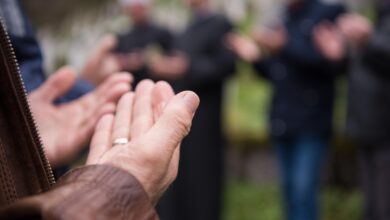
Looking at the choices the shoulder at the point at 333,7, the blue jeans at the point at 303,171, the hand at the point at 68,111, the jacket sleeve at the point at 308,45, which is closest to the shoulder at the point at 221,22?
the jacket sleeve at the point at 308,45

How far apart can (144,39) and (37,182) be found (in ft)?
12.9

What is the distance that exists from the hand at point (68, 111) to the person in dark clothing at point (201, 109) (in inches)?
116

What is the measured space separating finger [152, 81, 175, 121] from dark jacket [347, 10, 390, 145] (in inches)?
91.5

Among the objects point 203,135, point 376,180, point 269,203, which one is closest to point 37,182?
point 376,180

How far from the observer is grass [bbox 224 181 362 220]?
5242 millimetres

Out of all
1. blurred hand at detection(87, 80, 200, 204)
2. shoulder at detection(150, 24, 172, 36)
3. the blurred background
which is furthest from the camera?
the blurred background

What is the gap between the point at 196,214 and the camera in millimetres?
4777

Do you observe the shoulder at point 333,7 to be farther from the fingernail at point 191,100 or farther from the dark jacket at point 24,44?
the fingernail at point 191,100

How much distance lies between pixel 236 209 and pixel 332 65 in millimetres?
1865

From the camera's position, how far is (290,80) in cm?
423

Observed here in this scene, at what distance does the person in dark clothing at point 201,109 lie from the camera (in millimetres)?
4570

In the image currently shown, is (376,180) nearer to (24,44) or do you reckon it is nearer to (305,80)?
(305,80)

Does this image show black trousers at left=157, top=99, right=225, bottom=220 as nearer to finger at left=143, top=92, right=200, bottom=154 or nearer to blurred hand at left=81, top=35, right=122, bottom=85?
blurred hand at left=81, top=35, right=122, bottom=85

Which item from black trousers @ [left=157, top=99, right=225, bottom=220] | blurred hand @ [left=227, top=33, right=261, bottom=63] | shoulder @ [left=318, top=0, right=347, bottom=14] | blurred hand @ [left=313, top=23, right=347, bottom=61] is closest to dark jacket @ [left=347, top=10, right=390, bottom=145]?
blurred hand @ [left=313, top=23, right=347, bottom=61]
